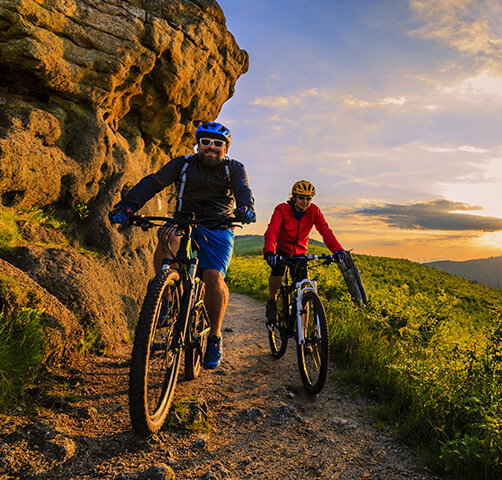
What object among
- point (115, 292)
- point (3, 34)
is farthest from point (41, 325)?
point (3, 34)

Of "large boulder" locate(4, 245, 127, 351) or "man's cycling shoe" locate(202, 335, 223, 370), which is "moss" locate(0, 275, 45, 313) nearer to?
"large boulder" locate(4, 245, 127, 351)

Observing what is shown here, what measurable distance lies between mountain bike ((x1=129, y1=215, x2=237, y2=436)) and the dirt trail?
0.30 m

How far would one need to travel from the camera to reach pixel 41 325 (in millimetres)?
3686

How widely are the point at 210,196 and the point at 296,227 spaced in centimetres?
206

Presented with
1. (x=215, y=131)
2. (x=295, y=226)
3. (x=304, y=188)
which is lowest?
(x=295, y=226)

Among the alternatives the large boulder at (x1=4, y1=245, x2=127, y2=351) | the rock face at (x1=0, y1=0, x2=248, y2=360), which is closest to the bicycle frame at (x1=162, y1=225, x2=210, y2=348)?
the large boulder at (x1=4, y1=245, x2=127, y2=351)

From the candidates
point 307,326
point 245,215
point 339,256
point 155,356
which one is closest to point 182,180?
point 245,215

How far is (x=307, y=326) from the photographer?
4.45m

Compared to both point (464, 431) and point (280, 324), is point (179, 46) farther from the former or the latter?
point (464, 431)

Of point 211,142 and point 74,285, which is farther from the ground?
point 211,142

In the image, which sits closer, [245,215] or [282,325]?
[245,215]

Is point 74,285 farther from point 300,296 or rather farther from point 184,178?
point 300,296

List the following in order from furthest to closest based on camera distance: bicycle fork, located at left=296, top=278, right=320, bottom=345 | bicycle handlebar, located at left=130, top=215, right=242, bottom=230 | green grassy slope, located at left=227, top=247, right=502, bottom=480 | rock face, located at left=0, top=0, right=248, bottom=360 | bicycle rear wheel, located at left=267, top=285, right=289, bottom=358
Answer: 1. rock face, located at left=0, top=0, right=248, bottom=360
2. bicycle rear wheel, located at left=267, top=285, right=289, bottom=358
3. bicycle fork, located at left=296, top=278, right=320, bottom=345
4. bicycle handlebar, located at left=130, top=215, right=242, bottom=230
5. green grassy slope, located at left=227, top=247, right=502, bottom=480

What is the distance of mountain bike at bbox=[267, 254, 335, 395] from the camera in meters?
4.02
